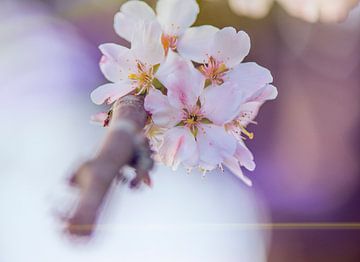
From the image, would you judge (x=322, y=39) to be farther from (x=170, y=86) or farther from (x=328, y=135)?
(x=170, y=86)

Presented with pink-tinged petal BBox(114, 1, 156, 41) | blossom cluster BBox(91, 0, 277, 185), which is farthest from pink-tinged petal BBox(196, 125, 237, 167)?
pink-tinged petal BBox(114, 1, 156, 41)

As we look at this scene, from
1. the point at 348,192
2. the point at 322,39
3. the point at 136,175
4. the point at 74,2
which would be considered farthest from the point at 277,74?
the point at 136,175

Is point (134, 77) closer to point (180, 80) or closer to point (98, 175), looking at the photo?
point (180, 80)

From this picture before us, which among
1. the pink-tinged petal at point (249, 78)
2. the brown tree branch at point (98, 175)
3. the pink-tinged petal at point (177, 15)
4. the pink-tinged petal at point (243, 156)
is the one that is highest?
the pink-tinged petal at point (177, 15)

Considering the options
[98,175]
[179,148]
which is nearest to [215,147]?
[179,148]

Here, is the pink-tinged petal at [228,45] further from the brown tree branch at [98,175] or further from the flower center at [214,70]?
the brown tree branch at [98,175]

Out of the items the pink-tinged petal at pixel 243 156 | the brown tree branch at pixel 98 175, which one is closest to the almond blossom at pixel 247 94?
the pink-tinged petal at pixel 243 156
